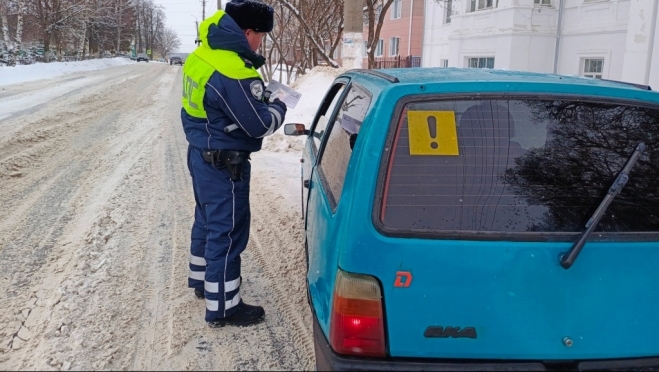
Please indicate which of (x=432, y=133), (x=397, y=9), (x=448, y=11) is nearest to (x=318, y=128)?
(x=432, y=133)

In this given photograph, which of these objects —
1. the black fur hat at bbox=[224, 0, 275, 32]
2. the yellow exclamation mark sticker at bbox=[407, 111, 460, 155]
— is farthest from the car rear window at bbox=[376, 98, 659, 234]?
the black fur hat at bbox=[224, 0, 275, 32]

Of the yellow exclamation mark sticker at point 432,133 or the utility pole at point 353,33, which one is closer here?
the yellow exclamation mark sticker at point 432,133

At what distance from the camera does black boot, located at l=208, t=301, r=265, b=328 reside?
3.43 metres

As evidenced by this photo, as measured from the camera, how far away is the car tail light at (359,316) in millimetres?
2064

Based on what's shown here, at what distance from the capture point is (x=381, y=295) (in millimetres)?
2057

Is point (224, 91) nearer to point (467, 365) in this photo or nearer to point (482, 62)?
point (467, 365)

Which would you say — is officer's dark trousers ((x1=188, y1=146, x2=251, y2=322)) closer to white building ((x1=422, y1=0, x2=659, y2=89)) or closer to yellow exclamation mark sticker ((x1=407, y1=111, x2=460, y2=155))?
yellow exclamation mark sticker ((x1=407, y1=111, x2=460, y2=155))

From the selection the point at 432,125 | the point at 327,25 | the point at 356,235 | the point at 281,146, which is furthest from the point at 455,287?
the point at 327,25

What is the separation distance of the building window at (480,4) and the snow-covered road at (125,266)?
14212mm

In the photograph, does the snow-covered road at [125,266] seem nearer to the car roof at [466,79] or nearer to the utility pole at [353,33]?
the car roof at [466,79]

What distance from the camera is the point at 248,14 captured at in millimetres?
3389

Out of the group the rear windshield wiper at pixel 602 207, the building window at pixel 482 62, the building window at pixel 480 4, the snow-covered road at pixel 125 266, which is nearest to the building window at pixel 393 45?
the building window at pixel 480 4

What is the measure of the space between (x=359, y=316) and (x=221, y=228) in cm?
145

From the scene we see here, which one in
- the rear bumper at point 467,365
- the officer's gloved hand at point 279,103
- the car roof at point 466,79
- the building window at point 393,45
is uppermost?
the building window at point 393,45
